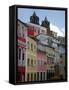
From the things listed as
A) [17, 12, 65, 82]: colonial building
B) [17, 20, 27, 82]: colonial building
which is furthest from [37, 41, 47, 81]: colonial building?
[17, 20, 27, 82]: colonial building

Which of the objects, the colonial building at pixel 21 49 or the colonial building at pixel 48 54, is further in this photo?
the colonial building at pixel 48 54

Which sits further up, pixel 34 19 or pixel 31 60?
pixel 34 19

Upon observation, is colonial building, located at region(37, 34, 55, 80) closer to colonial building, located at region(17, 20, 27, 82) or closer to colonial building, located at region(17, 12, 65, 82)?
colonial building, located at region(17, 12, 65, 82)

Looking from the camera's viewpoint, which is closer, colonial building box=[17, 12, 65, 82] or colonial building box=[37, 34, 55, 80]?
colonial building box=[17, 12, 65, 82]

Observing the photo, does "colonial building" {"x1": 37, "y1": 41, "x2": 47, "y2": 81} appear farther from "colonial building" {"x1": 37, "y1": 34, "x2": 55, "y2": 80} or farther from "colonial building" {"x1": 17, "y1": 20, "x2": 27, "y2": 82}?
"colonial building" {"x1": 17, "y1": 20, "x2": 27, "y2": 82}

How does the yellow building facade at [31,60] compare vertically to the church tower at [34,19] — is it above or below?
below

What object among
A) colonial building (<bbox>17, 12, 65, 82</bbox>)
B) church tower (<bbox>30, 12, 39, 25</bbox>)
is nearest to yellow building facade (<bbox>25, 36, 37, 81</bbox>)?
colonial building (<bbox>17, 12, 65, 82</bbox>)

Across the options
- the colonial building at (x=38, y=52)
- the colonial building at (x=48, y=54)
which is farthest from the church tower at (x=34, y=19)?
the colonial building at (x=48, y=54)

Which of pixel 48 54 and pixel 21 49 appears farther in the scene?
pixel 48 54

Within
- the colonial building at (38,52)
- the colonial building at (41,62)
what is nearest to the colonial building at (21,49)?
the colonial building at (38,52)

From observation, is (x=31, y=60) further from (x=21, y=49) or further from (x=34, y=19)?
(x=34, y=19)

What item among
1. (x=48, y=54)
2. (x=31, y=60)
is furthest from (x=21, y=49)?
(x=48, y=54)

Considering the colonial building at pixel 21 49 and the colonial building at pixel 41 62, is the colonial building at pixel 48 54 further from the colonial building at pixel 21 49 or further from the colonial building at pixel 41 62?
the colonial building at pixel 21 49

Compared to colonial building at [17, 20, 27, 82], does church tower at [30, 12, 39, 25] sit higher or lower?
higher
